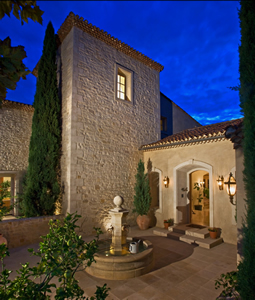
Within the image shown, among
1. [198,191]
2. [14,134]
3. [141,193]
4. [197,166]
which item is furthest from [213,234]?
[14,134]

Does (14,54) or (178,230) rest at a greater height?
(14,54)

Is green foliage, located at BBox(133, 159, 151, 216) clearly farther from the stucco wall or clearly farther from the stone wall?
the stone wall

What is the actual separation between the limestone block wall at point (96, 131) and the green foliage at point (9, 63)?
19.8 ft

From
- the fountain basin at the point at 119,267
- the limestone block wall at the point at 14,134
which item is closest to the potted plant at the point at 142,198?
the fountain basin at the point at 119,267

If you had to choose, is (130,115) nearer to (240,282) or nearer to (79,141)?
(79,141)

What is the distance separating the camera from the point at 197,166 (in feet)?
27.2

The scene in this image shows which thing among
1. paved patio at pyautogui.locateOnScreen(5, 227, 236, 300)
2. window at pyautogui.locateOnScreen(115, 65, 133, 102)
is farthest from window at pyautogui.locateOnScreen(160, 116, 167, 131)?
paved patio at pyautogui.locateOnScreen(5, 227, 236, 300)

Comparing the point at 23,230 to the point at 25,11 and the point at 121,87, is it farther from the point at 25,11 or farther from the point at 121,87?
the point at 121,87

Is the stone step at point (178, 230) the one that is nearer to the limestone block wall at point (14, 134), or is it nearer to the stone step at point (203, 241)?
the stone step at point (203, 241)

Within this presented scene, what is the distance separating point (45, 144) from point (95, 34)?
5166 mm

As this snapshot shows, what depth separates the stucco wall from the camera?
6931mm

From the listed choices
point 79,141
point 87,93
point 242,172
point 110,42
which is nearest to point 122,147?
point 79,141

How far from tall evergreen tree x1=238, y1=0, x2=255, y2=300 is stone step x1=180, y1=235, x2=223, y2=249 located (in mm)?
4157

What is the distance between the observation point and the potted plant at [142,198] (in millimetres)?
8820
